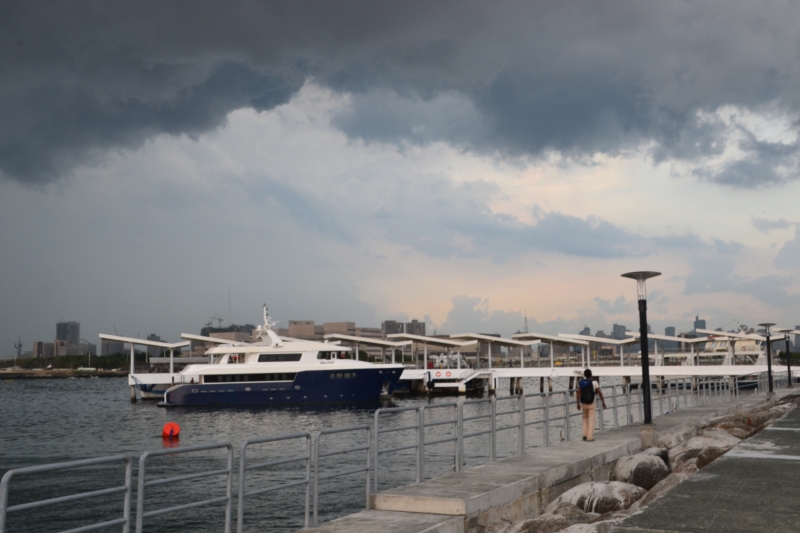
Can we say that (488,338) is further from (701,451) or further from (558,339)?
(701,451)

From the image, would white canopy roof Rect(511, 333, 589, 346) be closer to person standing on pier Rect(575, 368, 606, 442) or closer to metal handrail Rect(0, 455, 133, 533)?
person standing on pier Rect(575, 368, 606, 442)

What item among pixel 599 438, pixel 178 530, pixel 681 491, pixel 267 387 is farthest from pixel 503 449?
pixel 267 387

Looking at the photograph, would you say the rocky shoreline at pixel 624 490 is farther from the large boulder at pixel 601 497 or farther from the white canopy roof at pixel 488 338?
the white canopy roof at pixel 488 338

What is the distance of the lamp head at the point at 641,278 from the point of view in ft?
57.8

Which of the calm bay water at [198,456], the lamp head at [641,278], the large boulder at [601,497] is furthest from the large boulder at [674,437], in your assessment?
the large boulder at [601,497]

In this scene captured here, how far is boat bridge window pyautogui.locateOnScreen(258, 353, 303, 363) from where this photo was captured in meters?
58.0

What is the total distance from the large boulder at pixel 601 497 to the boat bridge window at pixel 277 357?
48.5 meters

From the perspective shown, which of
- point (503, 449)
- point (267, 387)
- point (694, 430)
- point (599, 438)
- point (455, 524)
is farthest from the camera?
point (267, 387)

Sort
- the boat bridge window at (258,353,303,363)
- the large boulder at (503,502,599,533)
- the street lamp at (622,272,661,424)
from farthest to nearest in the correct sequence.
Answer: the boat bridge window at (258,353,303,363)
the street lamp at (622,272,661,424)
the large boulder at (503,502,599,533)

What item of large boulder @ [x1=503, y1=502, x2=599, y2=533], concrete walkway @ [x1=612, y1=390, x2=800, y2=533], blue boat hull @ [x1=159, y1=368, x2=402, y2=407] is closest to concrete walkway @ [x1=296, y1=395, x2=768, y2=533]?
large boulder @ [x1=503, y1=502, x2=599, y2=533]

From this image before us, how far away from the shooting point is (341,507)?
1748 centimetres

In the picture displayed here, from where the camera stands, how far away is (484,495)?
938cm

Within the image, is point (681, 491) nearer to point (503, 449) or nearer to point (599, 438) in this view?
point (599, 438)

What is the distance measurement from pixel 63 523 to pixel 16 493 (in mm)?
4823
